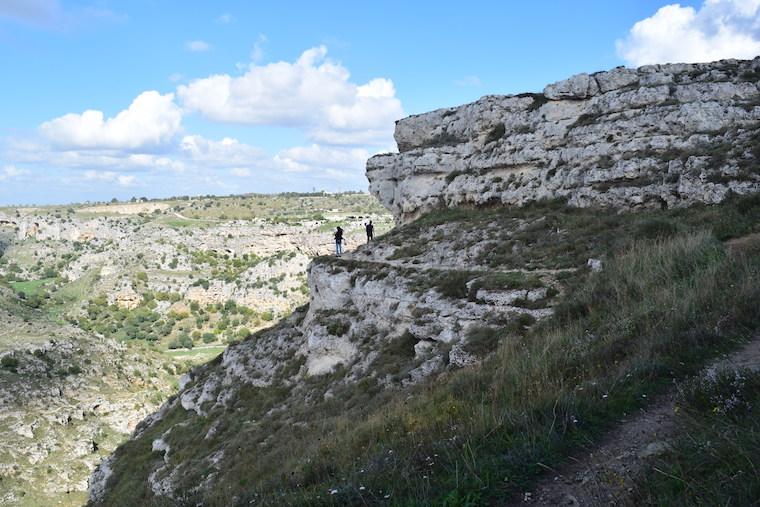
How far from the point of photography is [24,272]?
10038 cm

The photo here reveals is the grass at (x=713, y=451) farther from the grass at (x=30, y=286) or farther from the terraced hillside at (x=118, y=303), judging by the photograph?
the grass at (x=30, y=286)

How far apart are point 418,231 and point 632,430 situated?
69.8 ft

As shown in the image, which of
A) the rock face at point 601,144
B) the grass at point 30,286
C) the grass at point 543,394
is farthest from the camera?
the grass at point 30,286

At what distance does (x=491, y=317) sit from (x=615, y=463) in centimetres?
940

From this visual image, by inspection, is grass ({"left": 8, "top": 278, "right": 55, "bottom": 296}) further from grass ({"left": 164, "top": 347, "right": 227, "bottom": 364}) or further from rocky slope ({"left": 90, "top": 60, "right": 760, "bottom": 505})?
rocky slope ({"left": 90, "top": 60, "right": 760, "bottom": 505})

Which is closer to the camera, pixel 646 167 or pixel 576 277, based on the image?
pixel 576 277

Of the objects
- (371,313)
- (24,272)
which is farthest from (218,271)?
Result: (371,313)

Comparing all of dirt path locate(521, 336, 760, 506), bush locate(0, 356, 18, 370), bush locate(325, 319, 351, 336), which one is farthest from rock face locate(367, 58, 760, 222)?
bush locate(0, 356, 18, 370)

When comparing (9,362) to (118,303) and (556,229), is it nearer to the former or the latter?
(118,303)

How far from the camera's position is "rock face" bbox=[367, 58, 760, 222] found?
18.3 m

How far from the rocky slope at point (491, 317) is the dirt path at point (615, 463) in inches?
6.1

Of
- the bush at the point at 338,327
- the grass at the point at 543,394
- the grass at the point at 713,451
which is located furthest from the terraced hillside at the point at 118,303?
the grass at the point at 713,451

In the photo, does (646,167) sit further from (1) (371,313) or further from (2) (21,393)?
(2) (21,393)

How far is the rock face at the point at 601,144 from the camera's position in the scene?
18297 millimetres
